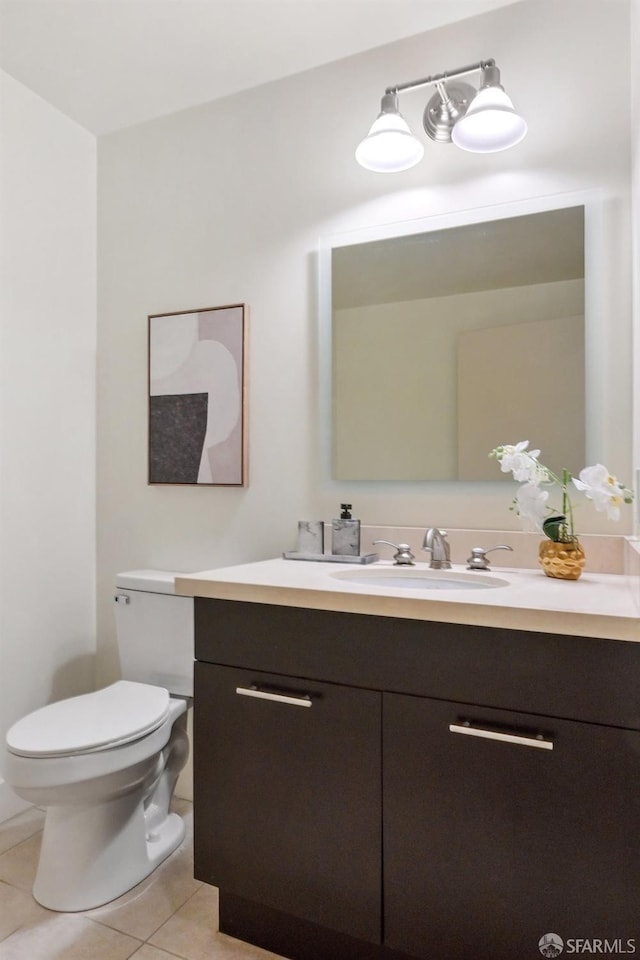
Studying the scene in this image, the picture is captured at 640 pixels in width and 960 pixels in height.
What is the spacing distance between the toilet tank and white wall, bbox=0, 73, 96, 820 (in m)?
0.34

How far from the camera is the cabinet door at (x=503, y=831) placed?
104 cm

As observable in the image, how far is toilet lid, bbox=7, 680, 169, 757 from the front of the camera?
4.92 feet

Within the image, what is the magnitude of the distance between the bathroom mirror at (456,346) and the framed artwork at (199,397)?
0.34 m

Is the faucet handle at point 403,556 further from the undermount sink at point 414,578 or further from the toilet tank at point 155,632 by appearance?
the toilet tank at point 155,632

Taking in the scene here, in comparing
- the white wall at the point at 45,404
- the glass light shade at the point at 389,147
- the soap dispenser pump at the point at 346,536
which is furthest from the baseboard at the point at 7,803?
the glass light shade at the point at 389,147

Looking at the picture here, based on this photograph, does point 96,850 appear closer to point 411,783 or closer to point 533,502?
point 411,783

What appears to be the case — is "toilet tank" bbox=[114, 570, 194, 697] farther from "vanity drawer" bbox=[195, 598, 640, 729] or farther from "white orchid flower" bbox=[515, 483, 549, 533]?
"white orchid flower" bbox=[515, 483, 549, 533]

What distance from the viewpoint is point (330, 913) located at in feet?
4.19

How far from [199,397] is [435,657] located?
1.32 metres

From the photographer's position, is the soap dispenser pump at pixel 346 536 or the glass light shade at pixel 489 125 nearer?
the glass light shade at pixel 489 125

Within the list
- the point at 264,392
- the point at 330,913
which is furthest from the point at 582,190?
the point at 330,913

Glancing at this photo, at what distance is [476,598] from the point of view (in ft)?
3.80

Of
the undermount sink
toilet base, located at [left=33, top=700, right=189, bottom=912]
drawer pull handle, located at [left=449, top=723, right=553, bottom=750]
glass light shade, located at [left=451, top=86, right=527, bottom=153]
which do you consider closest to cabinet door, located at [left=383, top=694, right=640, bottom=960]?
drawer pull handle, located at [left=449, top=723, right=553, bottom=750]

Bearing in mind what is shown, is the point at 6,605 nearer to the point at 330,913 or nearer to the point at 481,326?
the point at 330,913
